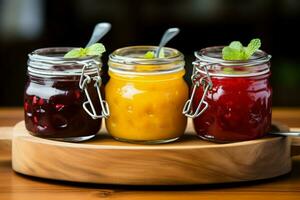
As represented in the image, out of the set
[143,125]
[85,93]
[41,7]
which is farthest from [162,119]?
[41,7]

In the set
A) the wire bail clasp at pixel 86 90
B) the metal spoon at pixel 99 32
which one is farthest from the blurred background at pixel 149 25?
the wire bail clasp at pixel 86 90

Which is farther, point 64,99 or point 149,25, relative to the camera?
point 149,25

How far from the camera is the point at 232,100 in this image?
4.95 ft

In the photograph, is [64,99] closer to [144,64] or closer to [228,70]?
[144,64]

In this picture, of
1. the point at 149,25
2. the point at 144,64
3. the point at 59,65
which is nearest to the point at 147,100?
the point at 144,64

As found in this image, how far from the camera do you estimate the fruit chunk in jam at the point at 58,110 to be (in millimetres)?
1528

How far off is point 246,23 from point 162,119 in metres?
1.38

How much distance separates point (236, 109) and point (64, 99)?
0.29 meters

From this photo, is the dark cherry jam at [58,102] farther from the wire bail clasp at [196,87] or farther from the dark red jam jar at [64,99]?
the wire bail clasp at [196,87]

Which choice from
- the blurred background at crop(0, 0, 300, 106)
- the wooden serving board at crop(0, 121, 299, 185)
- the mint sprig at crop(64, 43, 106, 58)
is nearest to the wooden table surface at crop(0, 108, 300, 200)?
the wooden serving board at crop(0, 121, 299, 185)

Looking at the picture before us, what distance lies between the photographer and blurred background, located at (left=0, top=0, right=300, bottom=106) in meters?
2.81

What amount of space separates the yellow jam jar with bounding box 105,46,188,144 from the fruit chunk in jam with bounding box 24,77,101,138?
0.05 m

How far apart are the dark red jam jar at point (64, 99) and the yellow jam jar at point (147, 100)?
0.03 meters

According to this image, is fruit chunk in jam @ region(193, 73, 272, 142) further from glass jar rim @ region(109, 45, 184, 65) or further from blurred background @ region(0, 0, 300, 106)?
blurred background @ region(0, 0, 300, 106)
